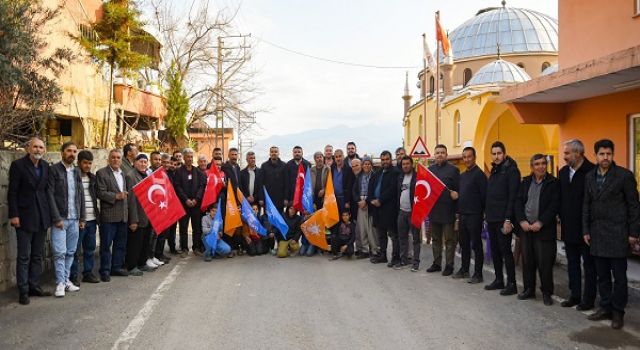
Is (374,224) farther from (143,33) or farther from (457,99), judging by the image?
(457,99)

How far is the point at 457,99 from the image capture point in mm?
31734

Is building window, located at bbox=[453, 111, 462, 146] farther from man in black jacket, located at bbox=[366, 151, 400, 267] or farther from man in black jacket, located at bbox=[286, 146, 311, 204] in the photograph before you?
man in black jacket, located at bbox=[366, 151, 400, 267]

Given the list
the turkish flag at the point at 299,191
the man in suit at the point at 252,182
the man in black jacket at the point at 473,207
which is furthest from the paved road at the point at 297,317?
the man in suit at the point at 252,182

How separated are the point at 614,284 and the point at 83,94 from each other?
54.8ft

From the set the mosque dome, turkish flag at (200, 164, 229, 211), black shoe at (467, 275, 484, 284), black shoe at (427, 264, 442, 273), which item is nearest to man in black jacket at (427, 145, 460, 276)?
black shoe at (427, 264, 442, 273)

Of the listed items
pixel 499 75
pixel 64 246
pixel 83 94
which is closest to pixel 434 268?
pixel 64 246

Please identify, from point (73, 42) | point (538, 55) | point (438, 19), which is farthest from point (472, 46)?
point (73, 42)

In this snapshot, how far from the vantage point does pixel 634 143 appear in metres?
9.98

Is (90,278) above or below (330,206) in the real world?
below

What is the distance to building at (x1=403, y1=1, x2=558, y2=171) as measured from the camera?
27906mm

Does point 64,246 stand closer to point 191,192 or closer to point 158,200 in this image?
point 158,200

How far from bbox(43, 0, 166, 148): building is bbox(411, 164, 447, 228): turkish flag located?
11099 millimetres

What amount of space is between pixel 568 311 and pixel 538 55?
1745 inches

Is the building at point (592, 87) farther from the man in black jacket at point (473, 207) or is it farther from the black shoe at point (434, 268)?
the black shoe at point (434, 268)
